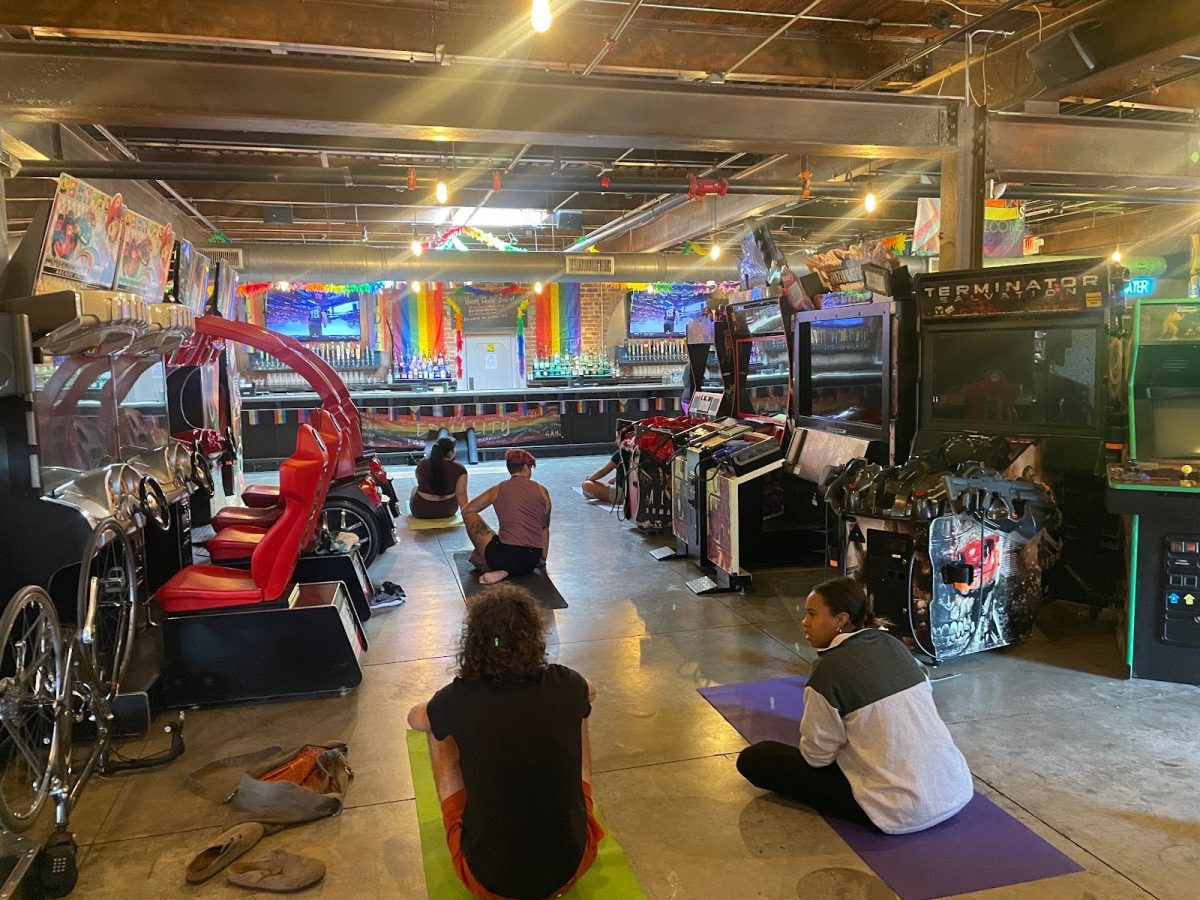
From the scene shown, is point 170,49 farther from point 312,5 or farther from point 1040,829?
point 1040,829

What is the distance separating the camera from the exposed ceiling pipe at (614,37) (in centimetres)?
473

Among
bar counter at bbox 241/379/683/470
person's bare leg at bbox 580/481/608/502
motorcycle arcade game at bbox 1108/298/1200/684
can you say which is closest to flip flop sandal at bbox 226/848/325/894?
motorcycle arcade game at bbox 1108/298/1200/684

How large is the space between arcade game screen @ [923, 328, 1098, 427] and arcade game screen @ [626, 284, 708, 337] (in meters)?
11.1

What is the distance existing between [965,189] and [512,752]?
16.5 feet

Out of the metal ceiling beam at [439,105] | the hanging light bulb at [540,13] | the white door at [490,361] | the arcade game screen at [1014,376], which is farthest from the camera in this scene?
the white door at [490,361]

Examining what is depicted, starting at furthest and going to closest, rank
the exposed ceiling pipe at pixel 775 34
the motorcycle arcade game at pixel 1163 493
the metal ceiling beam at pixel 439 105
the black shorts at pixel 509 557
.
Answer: the black shorts at pixel 509 557 → the exposed ceiling pipe at pixel 775 34 → the metal ceiling beam at pixel 439 105 → the motorcycle arcade game at pixel 1163 493

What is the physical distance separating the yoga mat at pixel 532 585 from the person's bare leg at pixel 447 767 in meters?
3.13

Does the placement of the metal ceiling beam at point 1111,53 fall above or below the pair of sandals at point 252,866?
above

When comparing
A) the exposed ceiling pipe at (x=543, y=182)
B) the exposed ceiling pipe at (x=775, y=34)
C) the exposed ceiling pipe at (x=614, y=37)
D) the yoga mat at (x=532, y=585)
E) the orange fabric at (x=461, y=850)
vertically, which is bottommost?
the yoga mat at (x=532, y=585)

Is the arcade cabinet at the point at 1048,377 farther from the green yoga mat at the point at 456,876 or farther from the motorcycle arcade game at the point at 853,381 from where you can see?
the green yoga mat at the point at 456,876

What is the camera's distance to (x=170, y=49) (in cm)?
448

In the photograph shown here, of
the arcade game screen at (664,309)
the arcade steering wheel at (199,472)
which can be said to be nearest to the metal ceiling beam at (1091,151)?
the arcade steering wheel at (199,472)

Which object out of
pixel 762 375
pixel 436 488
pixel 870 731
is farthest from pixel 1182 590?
pixel 436 488

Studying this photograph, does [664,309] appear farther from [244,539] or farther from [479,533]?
[244,539]
